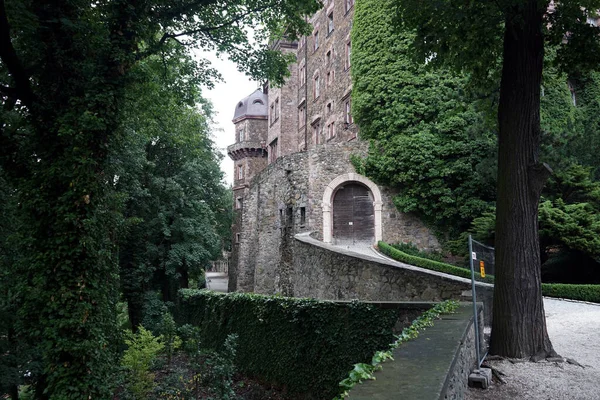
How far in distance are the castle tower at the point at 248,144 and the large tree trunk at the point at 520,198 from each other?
32.9 m

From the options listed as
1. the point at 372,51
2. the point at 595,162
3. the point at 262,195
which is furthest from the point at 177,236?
the point at 595,162

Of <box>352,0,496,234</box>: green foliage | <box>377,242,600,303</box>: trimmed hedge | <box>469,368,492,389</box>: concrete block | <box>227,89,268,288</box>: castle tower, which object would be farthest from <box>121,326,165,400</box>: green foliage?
<box>227,89,268,288</box>: castle tower

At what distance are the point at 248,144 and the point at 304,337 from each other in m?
31.6

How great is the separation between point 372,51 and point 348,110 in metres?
3.73

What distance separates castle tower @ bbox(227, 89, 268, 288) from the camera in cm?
3991

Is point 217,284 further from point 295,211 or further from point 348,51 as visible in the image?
point 348,51

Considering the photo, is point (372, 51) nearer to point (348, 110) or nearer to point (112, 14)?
point (348, 110)

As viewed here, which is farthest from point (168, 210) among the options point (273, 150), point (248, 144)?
point (248, 144)

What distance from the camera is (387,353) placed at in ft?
13.7

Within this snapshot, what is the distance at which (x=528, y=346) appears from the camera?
21.0 feet

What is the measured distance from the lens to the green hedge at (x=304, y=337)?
27.1ft

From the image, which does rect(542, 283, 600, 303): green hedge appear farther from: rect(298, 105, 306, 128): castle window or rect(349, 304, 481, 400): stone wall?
rect(298, 105, 306, 128): castle window

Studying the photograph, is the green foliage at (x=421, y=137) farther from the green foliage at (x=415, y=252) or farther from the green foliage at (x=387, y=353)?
the green foliage at (x=387, y=353)

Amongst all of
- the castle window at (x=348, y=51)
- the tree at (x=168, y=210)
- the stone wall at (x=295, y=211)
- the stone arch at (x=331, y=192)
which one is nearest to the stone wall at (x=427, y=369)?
the stone wall at (x=295, y=211)
